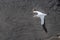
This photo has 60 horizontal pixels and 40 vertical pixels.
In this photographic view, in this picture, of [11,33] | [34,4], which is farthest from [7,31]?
[34,4]

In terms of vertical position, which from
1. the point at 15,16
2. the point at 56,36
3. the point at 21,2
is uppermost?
the point at 21,2

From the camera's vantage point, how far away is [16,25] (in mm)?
864

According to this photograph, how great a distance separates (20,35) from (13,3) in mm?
333

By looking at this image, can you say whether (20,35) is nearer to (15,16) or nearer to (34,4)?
(15,16)

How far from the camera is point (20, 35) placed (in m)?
0.79

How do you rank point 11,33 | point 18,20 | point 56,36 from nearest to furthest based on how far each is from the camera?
point 11,33 → point 18,20 → point 56,36

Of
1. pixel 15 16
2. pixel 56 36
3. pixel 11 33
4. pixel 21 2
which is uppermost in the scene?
pixel 21 2

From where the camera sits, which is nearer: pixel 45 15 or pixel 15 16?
pixel 15 16

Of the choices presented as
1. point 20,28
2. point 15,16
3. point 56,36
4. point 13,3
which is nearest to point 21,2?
point 13,3

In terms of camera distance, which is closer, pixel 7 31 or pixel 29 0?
pixel 7 31

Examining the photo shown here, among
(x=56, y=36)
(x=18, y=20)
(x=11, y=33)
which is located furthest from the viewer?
(x=56, y=36)

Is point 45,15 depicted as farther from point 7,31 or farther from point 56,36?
point 7,31

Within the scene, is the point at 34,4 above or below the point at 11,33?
above

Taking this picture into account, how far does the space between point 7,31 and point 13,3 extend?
0.29 metres
